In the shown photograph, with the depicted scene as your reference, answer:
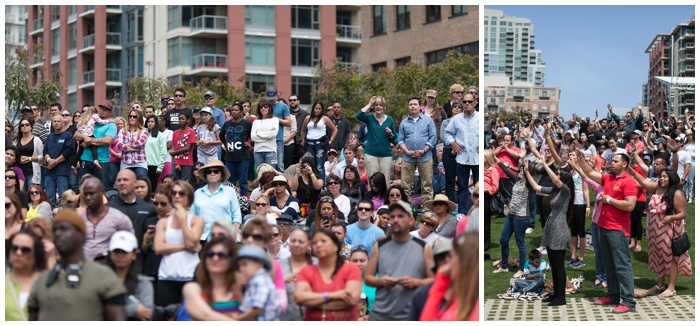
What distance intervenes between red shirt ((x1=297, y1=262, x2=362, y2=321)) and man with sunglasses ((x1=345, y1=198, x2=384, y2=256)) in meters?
2.06

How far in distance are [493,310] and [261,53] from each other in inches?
1333

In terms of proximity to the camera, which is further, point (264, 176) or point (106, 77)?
point (106, 77)

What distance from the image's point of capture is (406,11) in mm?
36938

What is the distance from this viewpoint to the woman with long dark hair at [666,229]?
434 inches

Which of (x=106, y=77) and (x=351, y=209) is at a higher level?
(x=106, y=77)

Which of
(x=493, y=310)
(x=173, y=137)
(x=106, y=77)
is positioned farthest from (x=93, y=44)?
(x=493, y=310)

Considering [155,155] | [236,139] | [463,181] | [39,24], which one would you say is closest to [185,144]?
[155,155]

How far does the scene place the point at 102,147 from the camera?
13164 mm

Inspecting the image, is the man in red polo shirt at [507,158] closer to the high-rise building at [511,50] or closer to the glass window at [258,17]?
the high-rise building at [511,50]

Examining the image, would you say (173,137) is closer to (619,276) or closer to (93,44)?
(619,276)

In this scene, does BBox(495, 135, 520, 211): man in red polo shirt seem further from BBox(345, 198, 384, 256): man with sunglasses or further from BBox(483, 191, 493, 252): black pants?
BBox(345, 198, 384, 256): man with sunglasses

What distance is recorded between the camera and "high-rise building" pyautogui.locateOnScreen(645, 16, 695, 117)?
384 inches

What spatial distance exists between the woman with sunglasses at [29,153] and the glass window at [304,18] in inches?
1185

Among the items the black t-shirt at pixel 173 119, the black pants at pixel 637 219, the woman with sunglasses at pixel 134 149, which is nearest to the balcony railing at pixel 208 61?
the black t-shirt at pixel 173 119
